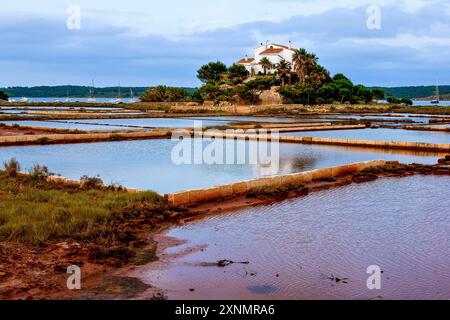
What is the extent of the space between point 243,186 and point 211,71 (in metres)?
55.1

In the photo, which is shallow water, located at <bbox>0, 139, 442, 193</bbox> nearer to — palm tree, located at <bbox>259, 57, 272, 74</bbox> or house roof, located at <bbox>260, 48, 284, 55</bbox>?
palm tree, located at <bbox>259, 57, 272, 74</bbox>

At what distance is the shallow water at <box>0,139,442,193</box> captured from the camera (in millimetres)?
9398

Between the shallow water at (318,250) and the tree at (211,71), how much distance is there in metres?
55.1

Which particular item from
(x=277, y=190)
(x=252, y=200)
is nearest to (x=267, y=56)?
(x=277, y=190)

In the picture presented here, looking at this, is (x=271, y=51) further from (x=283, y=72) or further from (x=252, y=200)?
(x=252, y=200)

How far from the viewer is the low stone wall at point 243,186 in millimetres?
7116

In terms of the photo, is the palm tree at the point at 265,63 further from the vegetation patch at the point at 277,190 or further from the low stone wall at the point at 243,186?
the vegetation patch at the point at 277,190

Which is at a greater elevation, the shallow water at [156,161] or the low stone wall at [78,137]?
the low stone wall at [78,137]

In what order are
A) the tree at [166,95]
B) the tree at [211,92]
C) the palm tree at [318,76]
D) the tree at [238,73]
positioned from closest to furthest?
the palm tree at [318,76]
the tree at [211,92]
the tree at [238,73]
the tree at [166,95]

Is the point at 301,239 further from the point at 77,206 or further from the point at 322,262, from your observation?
the point at 77,206

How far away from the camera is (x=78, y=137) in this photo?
54.6 ft

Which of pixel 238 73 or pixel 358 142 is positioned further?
pixel 238 73

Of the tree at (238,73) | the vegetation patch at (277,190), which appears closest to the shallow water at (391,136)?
the vegetation patch at (277,190)

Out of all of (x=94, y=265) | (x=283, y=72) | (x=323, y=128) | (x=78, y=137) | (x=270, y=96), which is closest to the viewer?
(x=94, y=265)
